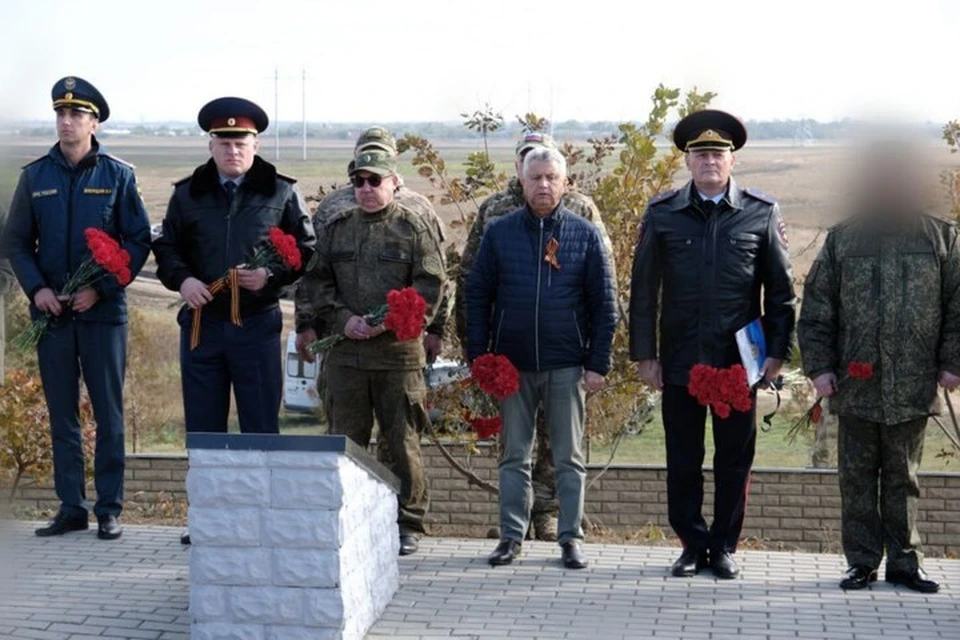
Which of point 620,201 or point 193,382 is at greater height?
point 620,201

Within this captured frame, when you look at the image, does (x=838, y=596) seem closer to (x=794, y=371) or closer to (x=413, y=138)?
(x=794, y=371)

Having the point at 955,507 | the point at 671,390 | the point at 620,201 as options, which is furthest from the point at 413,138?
the point at 955,507

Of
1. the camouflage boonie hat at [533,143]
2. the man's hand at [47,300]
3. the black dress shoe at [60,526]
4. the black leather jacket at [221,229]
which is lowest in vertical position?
the black dress shoe at [60,526]

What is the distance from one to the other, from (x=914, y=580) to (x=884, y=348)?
1139 millimetres

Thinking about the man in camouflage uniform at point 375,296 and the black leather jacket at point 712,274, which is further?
the man in camouflage uniform at point 375,296

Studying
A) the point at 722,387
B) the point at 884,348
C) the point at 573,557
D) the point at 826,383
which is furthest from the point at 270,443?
the point at 884,348

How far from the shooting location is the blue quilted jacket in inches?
314

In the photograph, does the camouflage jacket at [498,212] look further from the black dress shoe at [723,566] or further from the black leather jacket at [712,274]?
the black dress shoe at [723,566]

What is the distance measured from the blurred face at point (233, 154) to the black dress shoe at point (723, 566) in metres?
3.14

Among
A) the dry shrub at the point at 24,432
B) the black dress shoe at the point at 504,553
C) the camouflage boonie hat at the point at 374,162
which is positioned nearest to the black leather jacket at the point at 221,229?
the camouflage boonie hat at the point at 374,162

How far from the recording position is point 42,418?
13.5 meters

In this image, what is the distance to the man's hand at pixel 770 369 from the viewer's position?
25.8 feet

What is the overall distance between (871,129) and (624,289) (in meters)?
3.69

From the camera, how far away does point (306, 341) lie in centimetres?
866
